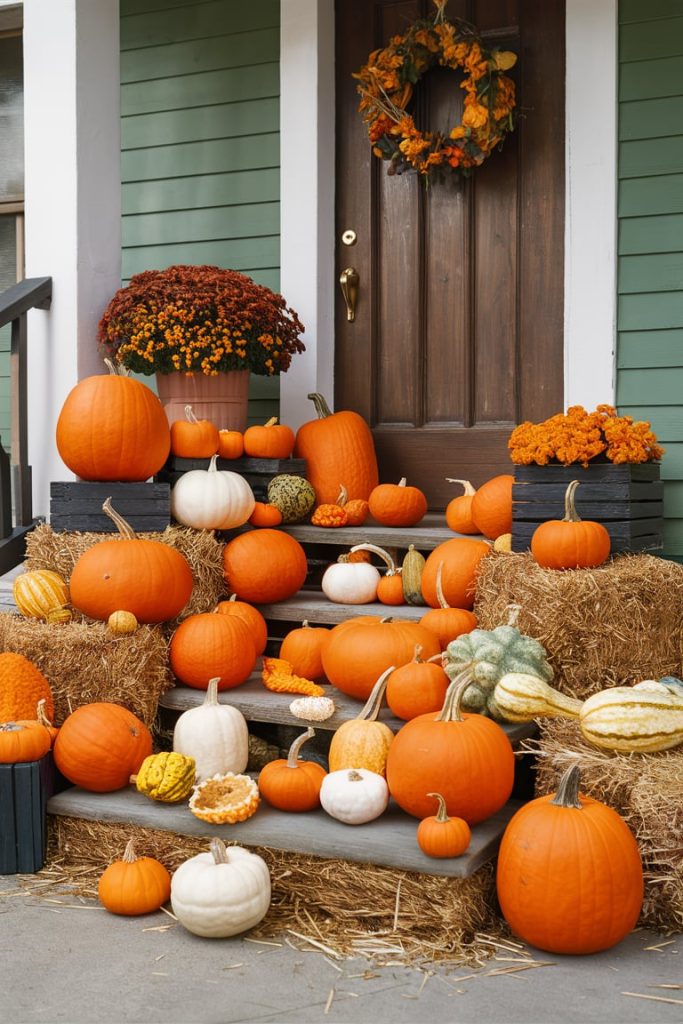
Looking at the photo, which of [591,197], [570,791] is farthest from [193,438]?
[570,791]

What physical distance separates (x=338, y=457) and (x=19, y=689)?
5.60ft

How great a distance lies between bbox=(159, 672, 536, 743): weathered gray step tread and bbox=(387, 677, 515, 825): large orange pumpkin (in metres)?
0.29

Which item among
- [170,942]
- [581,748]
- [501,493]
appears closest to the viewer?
[170,942]

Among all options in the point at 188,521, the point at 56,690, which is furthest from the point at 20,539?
the point at 56,690

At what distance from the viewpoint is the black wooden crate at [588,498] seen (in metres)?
3.53

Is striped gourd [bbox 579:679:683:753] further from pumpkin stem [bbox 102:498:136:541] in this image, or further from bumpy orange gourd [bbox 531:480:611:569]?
pumpkin stem [bbox 102:498:136:541]

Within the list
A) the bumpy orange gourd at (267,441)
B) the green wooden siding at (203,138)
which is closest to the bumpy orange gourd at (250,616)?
the bumpy orange gourd at (267,441)

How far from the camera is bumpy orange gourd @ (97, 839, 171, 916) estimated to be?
2.69 meters

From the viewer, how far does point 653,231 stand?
4094 mm

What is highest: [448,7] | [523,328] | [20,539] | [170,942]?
[448,7]

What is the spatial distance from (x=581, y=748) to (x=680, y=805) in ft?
1.17

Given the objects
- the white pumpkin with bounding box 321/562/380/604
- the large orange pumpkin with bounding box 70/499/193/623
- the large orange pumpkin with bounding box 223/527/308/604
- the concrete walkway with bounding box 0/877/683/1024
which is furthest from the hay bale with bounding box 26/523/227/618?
the concrete walkway with bounding box 0/877/683/1024

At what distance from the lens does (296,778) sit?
291 cm

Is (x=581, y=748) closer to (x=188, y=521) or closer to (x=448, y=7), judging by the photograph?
(x=188, y=521)
